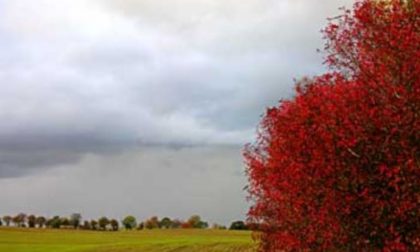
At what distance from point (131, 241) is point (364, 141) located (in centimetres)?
7091

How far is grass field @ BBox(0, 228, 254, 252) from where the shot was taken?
190 ft

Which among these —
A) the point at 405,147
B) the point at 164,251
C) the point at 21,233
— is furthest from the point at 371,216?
the point at 21,233

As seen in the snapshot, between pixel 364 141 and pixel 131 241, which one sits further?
pixel 131 241

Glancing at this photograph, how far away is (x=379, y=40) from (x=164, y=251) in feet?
131

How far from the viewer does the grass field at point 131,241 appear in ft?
190

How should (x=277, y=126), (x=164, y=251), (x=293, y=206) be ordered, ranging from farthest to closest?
(x=164, y=251), (x=277, y=126), (x=293, y=206)

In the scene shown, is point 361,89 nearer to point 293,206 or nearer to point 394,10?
point 394,10

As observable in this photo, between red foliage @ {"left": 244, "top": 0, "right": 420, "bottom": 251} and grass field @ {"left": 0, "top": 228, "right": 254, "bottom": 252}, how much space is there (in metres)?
29.0

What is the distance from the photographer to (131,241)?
89.1 meters

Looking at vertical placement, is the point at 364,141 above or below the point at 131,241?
below

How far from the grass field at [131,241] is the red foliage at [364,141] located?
95.2 feet

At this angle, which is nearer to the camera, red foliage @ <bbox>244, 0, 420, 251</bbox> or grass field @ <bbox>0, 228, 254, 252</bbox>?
red foliage @ <bbox>244, 0, 420, 251</bbox>

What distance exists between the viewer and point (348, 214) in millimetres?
21000

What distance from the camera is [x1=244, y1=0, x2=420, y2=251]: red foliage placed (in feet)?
65.3
